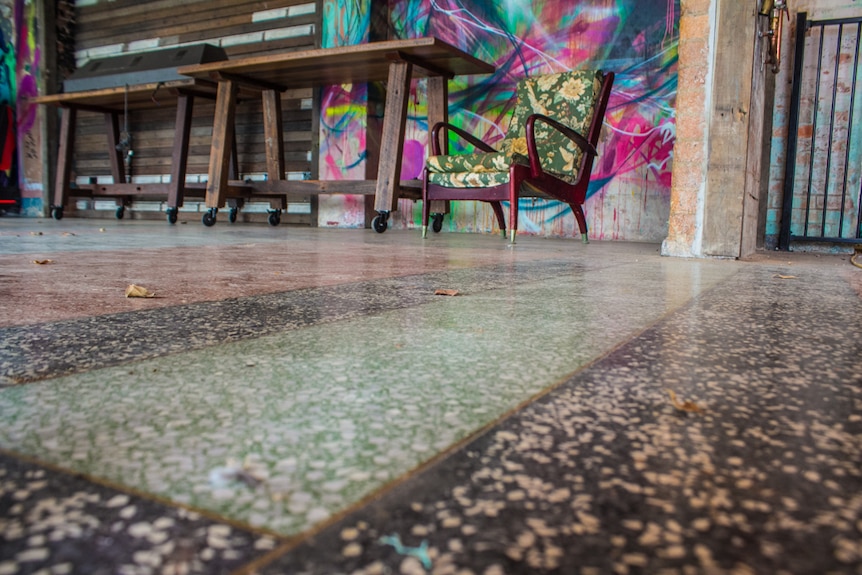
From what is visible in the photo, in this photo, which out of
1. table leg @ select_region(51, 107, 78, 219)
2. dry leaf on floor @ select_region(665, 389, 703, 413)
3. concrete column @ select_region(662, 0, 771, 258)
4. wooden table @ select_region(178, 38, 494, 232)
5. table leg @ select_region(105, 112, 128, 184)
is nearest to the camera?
dry leaf on floor @ select_region(665, 389, 703, 413)

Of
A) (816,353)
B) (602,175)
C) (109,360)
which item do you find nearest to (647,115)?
(602,175)

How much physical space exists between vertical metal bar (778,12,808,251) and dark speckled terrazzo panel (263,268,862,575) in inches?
153

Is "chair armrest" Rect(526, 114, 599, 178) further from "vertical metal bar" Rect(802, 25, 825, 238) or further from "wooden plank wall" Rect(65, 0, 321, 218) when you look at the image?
"wooden plank wall" Rect(65, 0, 321, 218)

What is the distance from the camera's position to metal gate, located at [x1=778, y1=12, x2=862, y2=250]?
3906mm

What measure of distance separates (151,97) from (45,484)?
654 cm

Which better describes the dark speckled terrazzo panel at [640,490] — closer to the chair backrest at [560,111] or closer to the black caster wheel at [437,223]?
the chair backrest at [560,111]

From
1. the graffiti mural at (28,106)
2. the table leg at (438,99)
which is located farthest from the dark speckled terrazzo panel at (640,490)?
the graffiti mural at (28,106)

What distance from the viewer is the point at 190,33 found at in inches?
270

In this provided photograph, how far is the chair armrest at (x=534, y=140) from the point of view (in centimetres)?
339

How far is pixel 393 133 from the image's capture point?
412cm

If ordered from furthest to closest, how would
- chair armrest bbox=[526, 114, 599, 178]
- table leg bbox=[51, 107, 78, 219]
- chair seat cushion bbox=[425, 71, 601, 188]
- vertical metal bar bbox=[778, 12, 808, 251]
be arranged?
table leg bbox=[51, 107, 78, 219]
vertical metal bar bbox=[778, 12, 808, 251]
chair seat cushion bbox=[425, 71, 601, 188]
chair armrest bbox=[526, 114, 599, 178]

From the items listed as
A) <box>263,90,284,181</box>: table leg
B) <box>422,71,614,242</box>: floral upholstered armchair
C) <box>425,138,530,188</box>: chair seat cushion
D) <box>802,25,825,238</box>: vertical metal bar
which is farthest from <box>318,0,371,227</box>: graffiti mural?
<box>802,25,825,238</box>: vertical metal bar

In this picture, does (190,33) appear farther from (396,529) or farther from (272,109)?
(396,529)

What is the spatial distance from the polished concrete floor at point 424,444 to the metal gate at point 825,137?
3617mm
